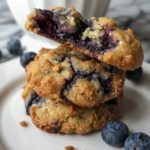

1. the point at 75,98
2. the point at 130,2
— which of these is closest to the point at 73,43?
the point at 75,98

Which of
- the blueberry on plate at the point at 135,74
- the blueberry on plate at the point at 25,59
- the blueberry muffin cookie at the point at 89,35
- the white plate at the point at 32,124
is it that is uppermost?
the blueberry muffin cookie at the point at 89,35

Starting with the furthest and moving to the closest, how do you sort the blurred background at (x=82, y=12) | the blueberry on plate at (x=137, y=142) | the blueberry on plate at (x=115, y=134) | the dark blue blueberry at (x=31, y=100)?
the blurred background at (x=82, y=12) → the dark blue blueberry at (x=31, y=100) → the blueberry on plate at (x=115, y=134) → the blueberry on plate at (x=137, y=142)

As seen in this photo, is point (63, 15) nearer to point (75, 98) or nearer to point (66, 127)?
point (75, 98)

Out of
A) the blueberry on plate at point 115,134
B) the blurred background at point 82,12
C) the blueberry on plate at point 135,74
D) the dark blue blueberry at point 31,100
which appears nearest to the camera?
the blueberry on plate at point 115,134

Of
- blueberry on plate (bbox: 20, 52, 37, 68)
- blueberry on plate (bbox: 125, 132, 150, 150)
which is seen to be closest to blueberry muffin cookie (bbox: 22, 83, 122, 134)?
blueberry on plate (bbox: 125, 132, 150, 150)

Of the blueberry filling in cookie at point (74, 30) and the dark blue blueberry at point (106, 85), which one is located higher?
the blueberry filling in cookie at point (74, 30)

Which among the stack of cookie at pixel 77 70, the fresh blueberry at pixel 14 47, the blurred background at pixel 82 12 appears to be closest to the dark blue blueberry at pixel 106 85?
the stack of cookie at pixel 77 70

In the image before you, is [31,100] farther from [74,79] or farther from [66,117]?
[74,79]

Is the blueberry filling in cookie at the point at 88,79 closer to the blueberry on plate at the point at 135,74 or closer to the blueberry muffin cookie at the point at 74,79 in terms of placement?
the blueberry muffin cookie at the point at 74,79
